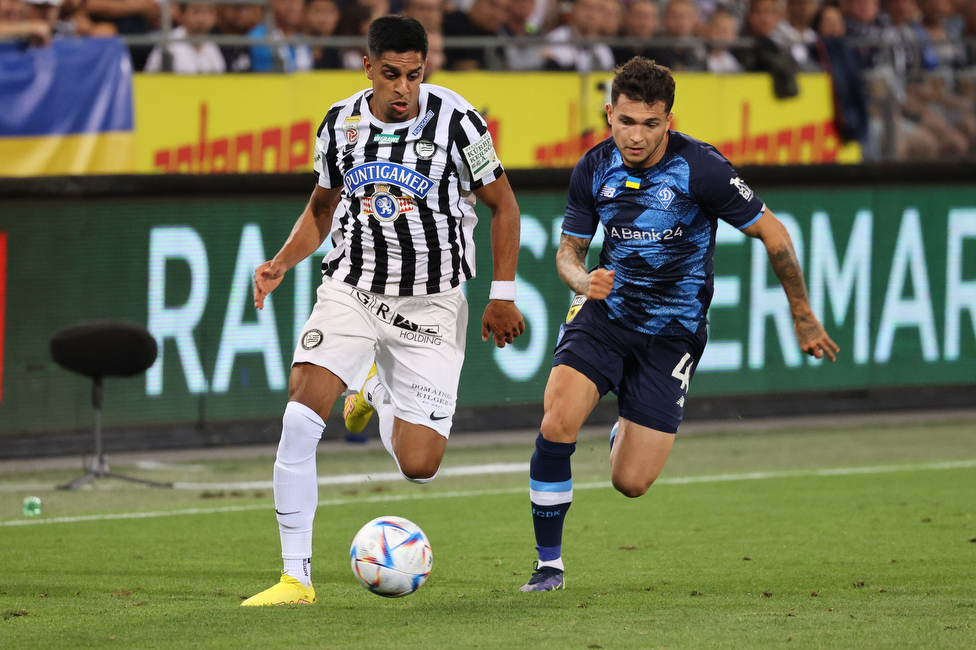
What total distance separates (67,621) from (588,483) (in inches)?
188

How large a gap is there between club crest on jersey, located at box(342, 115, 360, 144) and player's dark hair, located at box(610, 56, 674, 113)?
1.15 m

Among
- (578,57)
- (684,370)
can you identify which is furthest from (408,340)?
(578,57)

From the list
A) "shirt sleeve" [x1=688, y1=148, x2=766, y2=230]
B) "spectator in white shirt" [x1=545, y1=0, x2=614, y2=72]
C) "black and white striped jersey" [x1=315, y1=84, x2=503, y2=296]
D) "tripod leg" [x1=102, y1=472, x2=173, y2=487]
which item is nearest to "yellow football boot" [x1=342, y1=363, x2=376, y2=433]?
"black and white striped jersey" [x1=315, y1=84, x2=503, y2=296]

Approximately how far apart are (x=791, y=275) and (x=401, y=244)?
174 cm

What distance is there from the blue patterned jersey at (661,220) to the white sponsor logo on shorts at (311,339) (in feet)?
4.12

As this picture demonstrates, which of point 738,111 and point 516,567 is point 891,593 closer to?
point 516,567

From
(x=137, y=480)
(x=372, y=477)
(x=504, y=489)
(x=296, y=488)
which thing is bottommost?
(x=372, y=477)

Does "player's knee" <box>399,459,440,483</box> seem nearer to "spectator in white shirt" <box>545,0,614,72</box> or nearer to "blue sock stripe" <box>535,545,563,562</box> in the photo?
"blue sock stripe" <box>535,545,563,562</box>

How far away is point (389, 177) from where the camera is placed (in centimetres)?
602

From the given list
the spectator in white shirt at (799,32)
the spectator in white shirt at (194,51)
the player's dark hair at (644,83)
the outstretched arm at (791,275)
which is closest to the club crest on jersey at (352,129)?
the player's dark hair at (644,83)

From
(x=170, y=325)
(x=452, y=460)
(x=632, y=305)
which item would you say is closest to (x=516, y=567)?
(x=632, y=305)

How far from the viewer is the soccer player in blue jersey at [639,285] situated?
234 inches

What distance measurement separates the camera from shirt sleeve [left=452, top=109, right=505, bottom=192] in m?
6.05

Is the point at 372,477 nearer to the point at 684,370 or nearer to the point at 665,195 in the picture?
the point at 684,370
